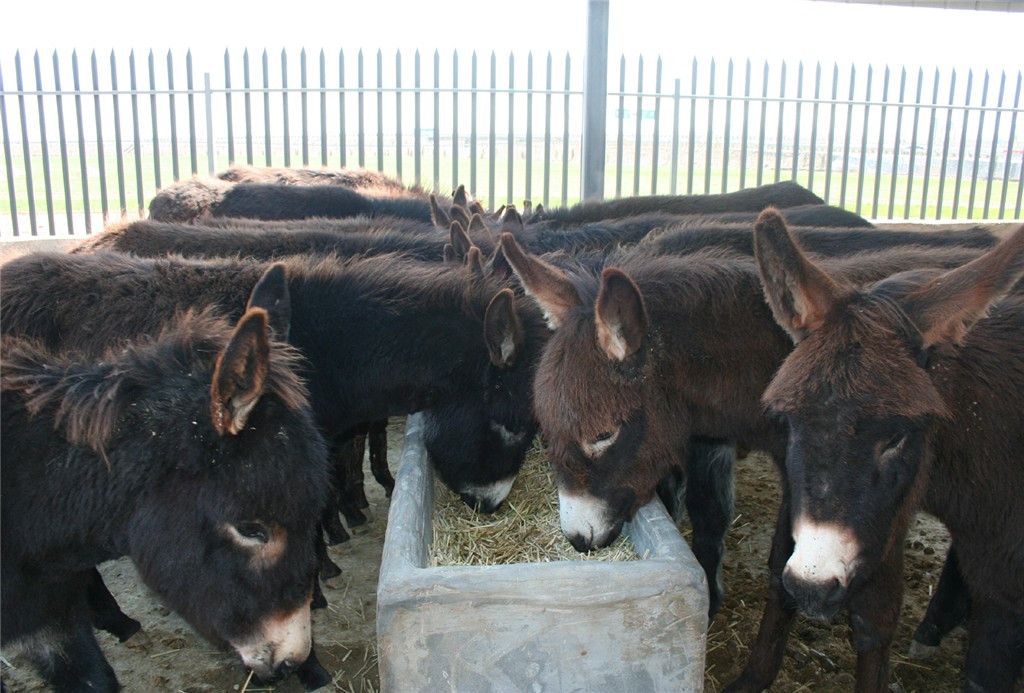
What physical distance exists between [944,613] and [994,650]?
784 millimetres

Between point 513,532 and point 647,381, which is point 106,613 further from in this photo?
point 647,381

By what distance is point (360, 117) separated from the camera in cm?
1117

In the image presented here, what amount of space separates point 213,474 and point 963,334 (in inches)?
99.1

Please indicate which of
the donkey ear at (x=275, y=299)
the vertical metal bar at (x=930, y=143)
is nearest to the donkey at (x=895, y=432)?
the donkey ear at (x=275, y=299)

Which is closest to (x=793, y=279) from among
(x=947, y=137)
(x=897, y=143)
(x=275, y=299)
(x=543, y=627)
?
(x=543, y=627)

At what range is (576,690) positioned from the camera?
2.79 meters

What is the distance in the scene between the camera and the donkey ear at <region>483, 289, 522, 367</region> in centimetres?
374

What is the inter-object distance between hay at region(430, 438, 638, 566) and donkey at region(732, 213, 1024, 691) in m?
1.12

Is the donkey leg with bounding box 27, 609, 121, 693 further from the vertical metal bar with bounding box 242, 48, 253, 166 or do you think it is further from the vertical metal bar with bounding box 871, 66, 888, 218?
the vertical metal bar with bounding box 871, 66, 888, 218

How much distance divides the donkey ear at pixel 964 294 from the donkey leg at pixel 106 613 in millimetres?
3801

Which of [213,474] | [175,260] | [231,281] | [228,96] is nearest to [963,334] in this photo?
[213,474]

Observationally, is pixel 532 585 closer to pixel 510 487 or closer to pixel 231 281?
pixel 510 487

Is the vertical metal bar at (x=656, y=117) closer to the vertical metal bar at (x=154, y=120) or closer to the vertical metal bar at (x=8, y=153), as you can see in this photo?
the vertical metal bar at (x=154, y=120)

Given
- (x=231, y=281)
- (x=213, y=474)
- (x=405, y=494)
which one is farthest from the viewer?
(x=231, y=281)
